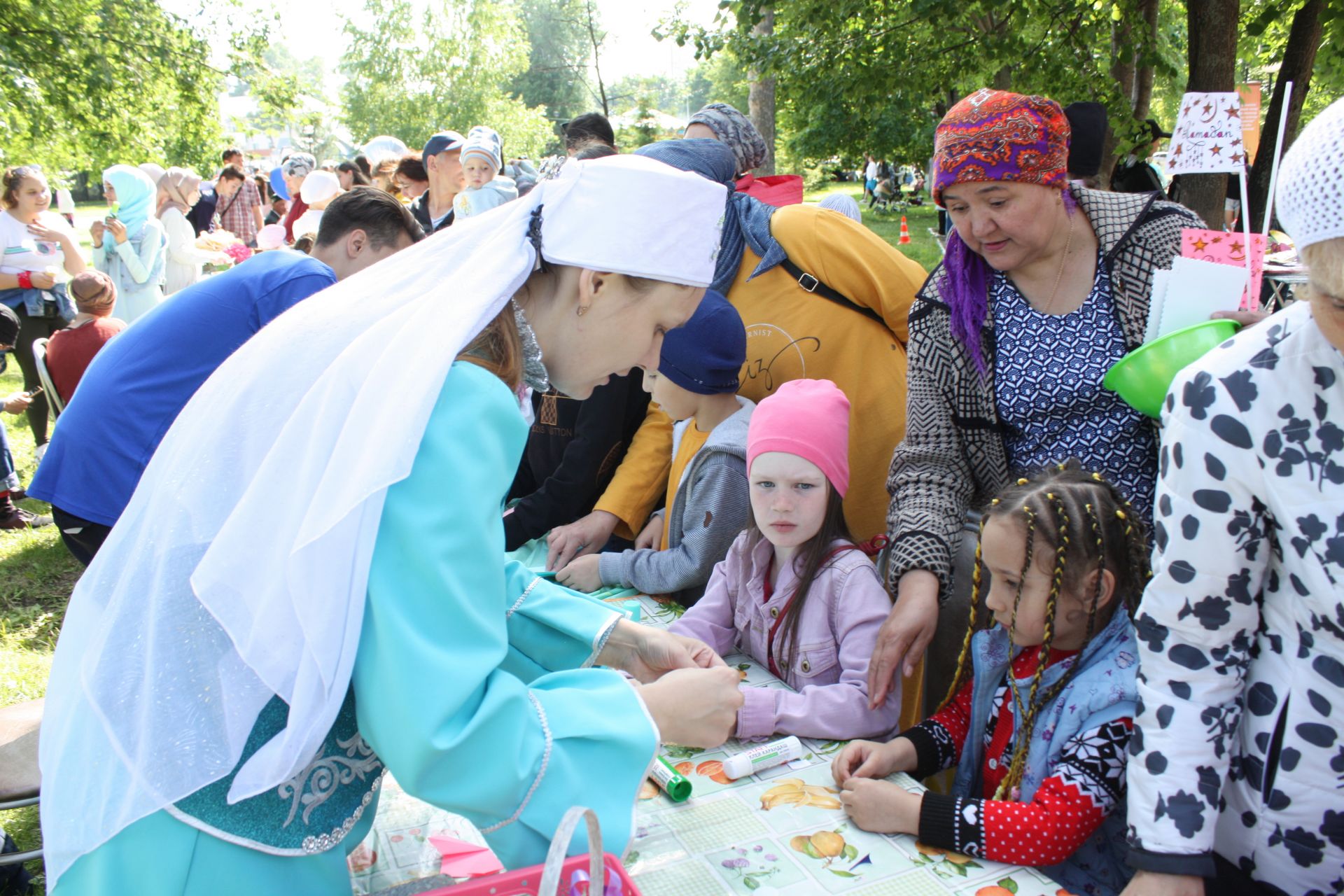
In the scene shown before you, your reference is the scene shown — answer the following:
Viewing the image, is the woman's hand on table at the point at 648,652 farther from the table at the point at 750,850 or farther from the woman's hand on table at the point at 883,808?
the woman's hand on table at the point at 883,808

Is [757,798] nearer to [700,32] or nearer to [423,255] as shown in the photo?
[423,255]

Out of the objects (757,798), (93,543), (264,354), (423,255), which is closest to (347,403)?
(264,354)

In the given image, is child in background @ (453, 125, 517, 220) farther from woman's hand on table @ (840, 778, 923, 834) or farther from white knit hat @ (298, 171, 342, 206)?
woman's hand on table @ (840, 778, 923, 834)

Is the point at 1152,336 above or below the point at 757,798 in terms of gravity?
above

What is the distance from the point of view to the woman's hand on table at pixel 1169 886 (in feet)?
4.26

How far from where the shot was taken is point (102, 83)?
9.48m

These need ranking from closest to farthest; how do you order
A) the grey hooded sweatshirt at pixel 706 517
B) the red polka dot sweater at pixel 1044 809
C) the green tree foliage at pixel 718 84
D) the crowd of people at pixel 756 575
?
the crowd of people at pixel 756 575, the red polka dot sweater at pixel 1044 809, the grey hooded sweatshirt at pixel 706 517, the green tree foliage at pixel 718 84

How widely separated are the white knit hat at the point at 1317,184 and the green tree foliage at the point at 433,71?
35.2 meters

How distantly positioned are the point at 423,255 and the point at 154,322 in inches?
68.4

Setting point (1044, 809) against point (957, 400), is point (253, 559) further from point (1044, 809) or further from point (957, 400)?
point (957, 400)

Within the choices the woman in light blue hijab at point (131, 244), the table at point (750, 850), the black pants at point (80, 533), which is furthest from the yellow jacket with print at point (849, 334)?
the woman in light blue hijab at point (131, 244)

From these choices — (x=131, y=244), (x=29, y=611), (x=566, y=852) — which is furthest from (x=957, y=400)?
(x=131, y=244)

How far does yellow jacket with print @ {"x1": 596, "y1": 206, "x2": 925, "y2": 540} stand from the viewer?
8.75 feet

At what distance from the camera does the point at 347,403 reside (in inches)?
43.9
